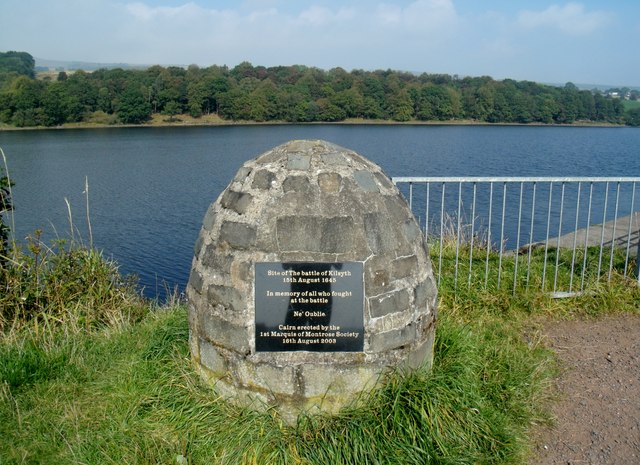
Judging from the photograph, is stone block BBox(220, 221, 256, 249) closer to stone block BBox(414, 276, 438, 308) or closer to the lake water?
stone block BBox(414, 276, 438, 308)

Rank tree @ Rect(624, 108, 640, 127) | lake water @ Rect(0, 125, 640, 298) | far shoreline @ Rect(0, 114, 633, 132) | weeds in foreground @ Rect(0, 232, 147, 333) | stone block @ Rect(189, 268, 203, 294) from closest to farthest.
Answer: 1. stone block @ Rect(189, 268, 203, 294)
2. weeds in foreground @ Rect(0, 232, 147, 333)
3. lake water @ Rect(0, 125, 640, 298)
4. far shoreline @ Rect(0, 114, 633, 132)
5. tree @ Rect(624, 108, 640, 127)

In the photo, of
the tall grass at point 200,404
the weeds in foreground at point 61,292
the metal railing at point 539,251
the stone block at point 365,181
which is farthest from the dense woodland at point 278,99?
the stone block at point 365,181

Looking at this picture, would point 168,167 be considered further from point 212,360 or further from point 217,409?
point 217,409

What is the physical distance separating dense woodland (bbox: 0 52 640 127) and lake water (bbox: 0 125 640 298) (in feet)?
15.2

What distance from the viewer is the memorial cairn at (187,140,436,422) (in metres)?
3.99

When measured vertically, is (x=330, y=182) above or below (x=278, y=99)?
below

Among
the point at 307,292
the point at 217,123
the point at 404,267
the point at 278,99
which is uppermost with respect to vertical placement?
the point at 278,99

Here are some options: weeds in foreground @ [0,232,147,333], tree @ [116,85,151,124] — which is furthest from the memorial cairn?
tree @ [116,85,151,124]

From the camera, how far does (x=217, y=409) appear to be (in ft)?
13.5

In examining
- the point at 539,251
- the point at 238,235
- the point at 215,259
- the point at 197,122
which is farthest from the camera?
the point at 197,122

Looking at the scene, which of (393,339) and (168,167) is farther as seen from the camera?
(168,167)

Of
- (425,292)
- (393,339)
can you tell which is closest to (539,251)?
(425,292)

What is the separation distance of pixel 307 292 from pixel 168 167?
29.8m

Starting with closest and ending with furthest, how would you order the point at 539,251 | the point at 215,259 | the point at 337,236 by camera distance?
1. the point at 337,236
2. the point at 215,259
3. the point at 539,251
